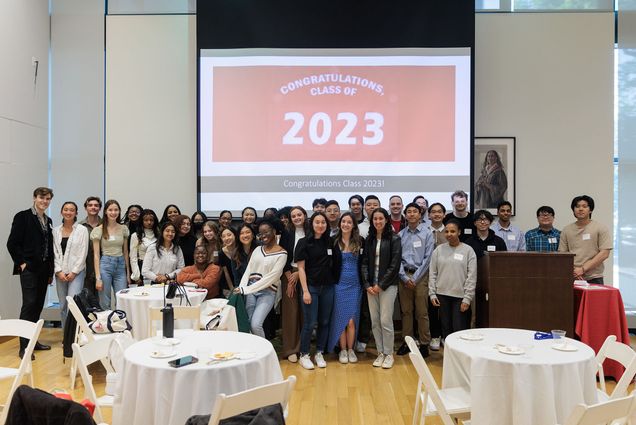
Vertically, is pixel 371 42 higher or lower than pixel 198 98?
higher

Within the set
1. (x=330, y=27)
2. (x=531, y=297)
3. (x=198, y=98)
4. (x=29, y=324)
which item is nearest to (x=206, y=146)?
(x=198, y=98)

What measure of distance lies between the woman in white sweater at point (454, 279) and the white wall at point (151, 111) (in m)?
3.66

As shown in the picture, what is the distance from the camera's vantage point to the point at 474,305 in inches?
223

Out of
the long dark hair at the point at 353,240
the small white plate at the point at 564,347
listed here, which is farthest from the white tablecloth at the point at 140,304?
the small white plate at the point at 564,347

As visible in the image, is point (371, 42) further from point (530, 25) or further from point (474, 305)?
point (474, 305)

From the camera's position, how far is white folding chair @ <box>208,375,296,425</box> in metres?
2.16

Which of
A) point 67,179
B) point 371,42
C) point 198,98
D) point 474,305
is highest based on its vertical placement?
point 371,42

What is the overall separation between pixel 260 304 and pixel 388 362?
1.39m

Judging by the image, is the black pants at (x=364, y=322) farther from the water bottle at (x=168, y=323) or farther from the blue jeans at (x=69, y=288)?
the blue jeans at (x=69, y=288)

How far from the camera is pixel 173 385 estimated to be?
2.83 metres

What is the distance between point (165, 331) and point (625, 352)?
280 cm

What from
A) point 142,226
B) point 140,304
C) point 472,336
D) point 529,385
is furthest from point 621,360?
point 142,226

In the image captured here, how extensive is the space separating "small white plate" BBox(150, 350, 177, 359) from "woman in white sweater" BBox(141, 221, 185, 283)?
2.85 metres

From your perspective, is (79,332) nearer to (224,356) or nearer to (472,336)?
(224,356)
